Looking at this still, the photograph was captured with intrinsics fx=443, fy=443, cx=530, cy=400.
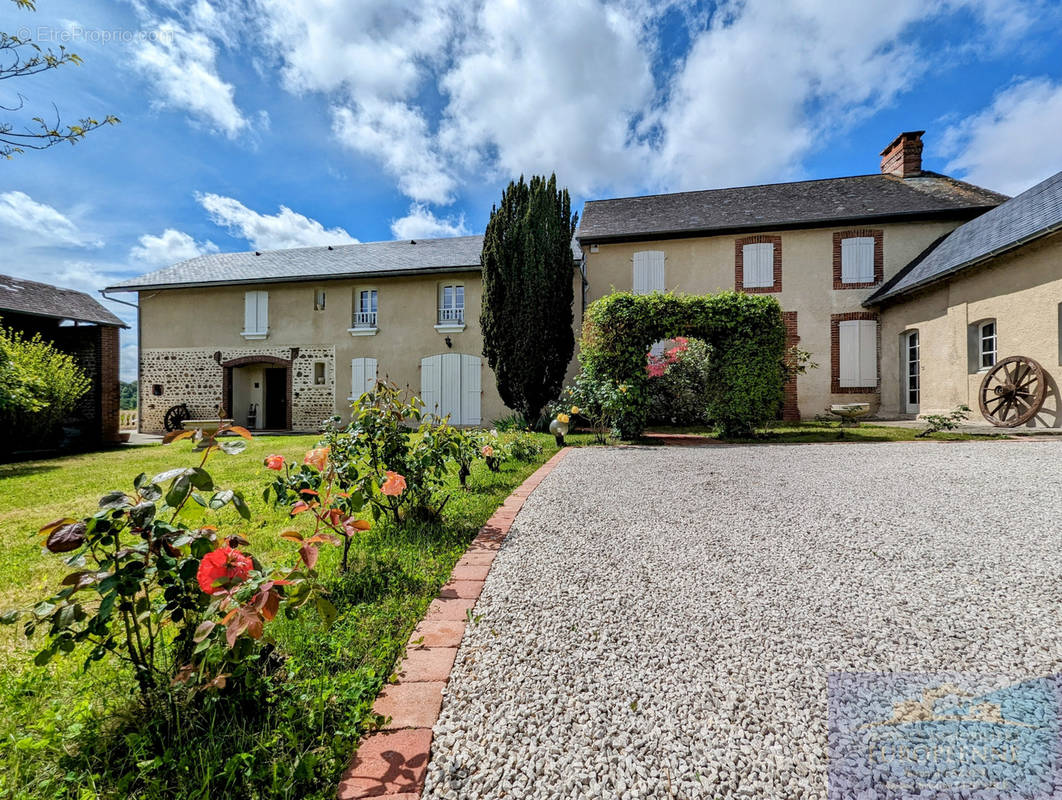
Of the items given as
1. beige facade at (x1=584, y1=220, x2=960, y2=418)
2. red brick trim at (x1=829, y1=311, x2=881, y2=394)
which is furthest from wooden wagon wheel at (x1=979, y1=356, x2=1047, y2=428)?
red brick trim at (x1=829, y1=311, x2=881, y2=394)

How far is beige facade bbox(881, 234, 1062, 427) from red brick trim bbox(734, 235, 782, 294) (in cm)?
259

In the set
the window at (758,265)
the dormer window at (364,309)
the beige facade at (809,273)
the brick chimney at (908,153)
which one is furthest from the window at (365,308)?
the brick chimney at (908,153)

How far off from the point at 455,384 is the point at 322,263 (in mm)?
5850

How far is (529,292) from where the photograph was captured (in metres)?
9.26

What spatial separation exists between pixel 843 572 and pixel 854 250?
11842 mm

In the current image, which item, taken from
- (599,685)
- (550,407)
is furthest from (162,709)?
(550,407)

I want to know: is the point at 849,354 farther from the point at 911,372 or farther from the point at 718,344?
the point at 718,344

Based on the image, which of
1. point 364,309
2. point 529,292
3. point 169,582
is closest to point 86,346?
point 364,309

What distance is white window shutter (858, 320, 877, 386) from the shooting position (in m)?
10.9

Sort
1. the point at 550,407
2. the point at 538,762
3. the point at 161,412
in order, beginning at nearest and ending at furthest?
the point at 538,762
the point at 550,407
the point at 161,412

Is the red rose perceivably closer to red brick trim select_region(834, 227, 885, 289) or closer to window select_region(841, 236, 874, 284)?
red brick trim select_region(834, 227, 885, 289)

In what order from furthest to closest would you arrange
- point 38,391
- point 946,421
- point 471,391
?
1. point 471,391
2. point 38,391
3. point 946,421

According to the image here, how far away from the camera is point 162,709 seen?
4.20 ft

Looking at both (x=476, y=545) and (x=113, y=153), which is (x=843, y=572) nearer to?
(x=476, y=545)
